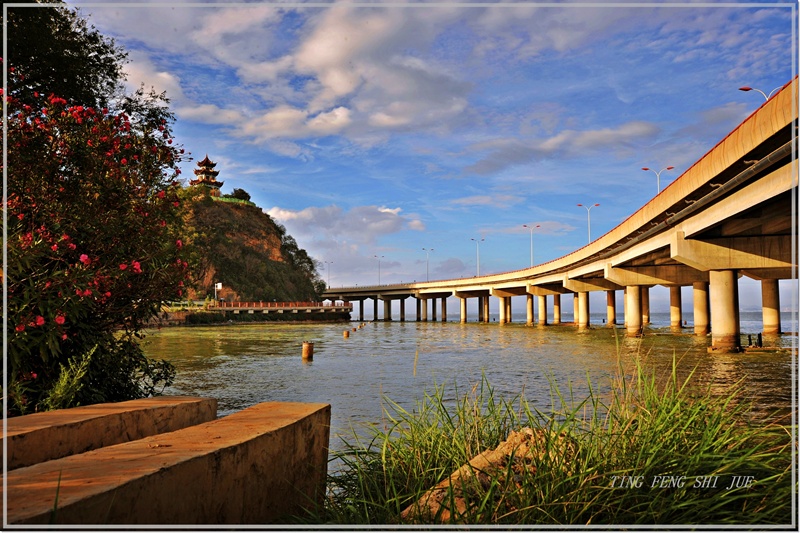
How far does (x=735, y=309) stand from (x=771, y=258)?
374 cm

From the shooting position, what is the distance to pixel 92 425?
5.84 m

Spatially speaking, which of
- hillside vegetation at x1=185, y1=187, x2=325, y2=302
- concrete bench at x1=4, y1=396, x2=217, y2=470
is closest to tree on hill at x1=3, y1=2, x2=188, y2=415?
concrete bench at x1=4, y1=396, x2=217, y2=470

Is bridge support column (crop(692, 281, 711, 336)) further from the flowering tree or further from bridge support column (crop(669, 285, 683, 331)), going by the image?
the flowering tree

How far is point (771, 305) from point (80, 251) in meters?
55.3

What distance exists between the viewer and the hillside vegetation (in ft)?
370

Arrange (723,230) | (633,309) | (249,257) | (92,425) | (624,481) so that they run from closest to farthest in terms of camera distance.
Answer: (624,481) < (92,425) < (723,230) < (633,309) < (249,257)

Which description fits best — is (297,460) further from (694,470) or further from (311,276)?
(311,276)

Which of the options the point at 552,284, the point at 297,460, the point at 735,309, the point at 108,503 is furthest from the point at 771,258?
the point at 552,284

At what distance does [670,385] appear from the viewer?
19.4 feet

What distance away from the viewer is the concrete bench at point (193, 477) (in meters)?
3.62

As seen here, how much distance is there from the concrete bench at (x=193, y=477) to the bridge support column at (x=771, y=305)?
5298cm

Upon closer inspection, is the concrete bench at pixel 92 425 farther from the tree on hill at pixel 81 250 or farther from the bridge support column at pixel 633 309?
the bridge support column at pixel 633 309

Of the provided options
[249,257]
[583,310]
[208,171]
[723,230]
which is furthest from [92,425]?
[208,171]

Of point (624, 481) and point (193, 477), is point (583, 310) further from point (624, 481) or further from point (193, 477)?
point (193, 477)
